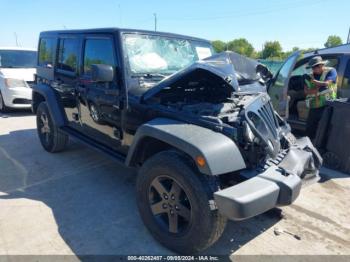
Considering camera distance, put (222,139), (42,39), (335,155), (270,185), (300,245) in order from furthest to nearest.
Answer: (42,39)
(335,155)
(300,245)
(222,139)
(270,185)

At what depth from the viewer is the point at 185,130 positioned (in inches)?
99.0

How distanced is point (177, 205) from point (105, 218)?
1.05 m

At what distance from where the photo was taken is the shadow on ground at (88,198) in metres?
2.83

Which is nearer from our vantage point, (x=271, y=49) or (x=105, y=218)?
(x=105, y=218)

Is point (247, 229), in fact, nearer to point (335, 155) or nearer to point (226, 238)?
point (226, 238)

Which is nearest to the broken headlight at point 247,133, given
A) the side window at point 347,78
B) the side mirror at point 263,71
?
the side mirror at point 263,71

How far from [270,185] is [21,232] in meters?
2.40

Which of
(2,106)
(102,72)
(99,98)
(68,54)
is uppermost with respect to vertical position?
(68,54)

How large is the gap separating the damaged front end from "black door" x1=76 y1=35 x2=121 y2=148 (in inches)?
24.4

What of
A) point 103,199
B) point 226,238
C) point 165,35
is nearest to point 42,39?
point 165,35

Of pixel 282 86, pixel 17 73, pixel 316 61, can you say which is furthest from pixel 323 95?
pixel 17 73

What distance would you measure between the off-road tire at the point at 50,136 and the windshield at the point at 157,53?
6.92ft

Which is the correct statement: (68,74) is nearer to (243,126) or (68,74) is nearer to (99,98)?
(99,98)

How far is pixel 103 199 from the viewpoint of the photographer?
→ 363 cm
